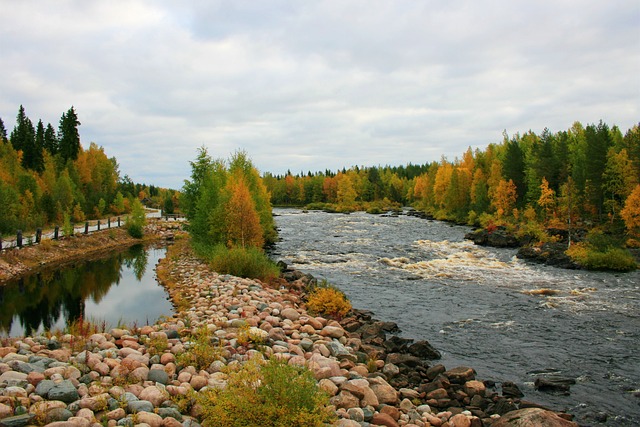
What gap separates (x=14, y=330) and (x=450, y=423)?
1591cm

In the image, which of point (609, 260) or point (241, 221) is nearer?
point (609, 260)

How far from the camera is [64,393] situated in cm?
697

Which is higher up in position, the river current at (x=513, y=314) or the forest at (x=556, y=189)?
the forest at (x=556, y=189)

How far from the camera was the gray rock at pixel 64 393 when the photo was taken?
6.90 meters

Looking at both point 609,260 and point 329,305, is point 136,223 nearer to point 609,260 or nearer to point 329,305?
point 329,305

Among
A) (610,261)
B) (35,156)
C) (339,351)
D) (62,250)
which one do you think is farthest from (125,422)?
(35,156)

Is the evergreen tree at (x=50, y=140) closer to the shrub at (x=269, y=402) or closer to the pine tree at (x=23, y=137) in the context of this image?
the pine tree at (x=23, y=137)

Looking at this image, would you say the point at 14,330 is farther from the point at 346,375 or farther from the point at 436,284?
the point at 436,284

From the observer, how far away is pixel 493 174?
208 ft

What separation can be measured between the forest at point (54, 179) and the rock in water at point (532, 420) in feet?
A: 118

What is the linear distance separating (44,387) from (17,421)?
1.10 m

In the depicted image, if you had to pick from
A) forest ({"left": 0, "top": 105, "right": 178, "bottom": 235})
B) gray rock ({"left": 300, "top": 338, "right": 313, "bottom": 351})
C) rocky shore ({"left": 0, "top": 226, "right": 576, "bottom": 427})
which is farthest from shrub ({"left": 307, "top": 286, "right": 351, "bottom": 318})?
forest ({"left": 0, "top": 105, "right": 178, "bottom": 235})

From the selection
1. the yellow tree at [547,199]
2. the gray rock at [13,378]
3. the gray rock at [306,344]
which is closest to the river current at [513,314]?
the gray rock at [306,344]

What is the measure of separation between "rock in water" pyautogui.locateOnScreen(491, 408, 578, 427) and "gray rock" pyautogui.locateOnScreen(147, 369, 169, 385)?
6.39 meters
